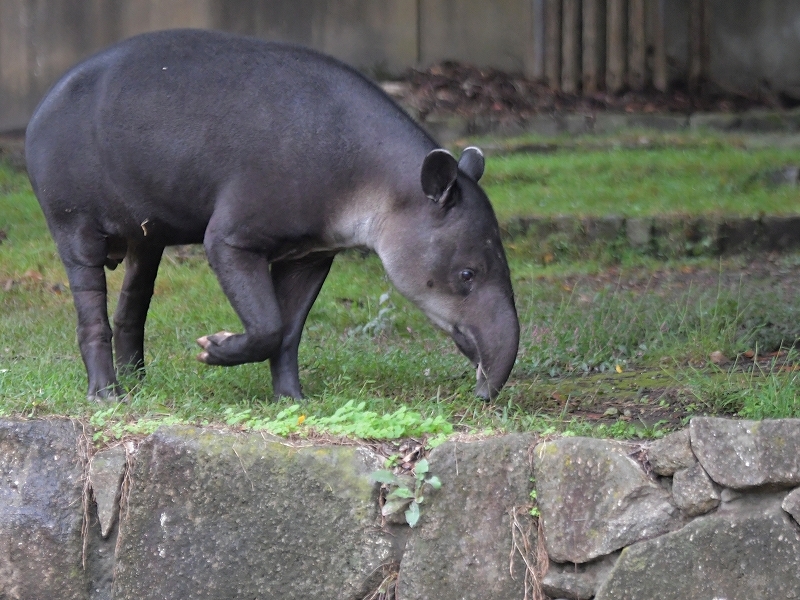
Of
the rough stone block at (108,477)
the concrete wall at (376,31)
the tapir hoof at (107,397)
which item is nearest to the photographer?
the rough stone block at (108,477)

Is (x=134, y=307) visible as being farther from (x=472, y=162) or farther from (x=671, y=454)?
(x=671, y=454)

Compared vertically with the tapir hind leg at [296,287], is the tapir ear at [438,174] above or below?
above

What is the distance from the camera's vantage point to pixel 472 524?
4312 millimetres

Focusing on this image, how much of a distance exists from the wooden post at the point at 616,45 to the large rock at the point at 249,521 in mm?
9121

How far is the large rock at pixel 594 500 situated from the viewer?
13.5 feet

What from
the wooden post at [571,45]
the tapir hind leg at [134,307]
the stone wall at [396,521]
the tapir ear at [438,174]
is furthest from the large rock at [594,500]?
the wooden post at [571,45]

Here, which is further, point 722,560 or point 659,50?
point 659,50

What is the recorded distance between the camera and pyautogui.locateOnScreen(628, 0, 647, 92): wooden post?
12438mm

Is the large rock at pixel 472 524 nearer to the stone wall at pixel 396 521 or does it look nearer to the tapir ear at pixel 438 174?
the stone wall at pixel 396 521

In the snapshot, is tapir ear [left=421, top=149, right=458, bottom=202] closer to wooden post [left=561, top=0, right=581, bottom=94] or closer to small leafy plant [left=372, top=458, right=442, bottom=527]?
small leafy plant [left=372, top=458, right=442, bottom=527]

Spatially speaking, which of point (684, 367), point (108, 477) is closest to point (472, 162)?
point (684, 367)

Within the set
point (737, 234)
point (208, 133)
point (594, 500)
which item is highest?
point (208, 133)

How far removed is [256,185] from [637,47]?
28.2 feet

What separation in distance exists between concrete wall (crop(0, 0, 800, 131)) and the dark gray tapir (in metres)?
7.67
